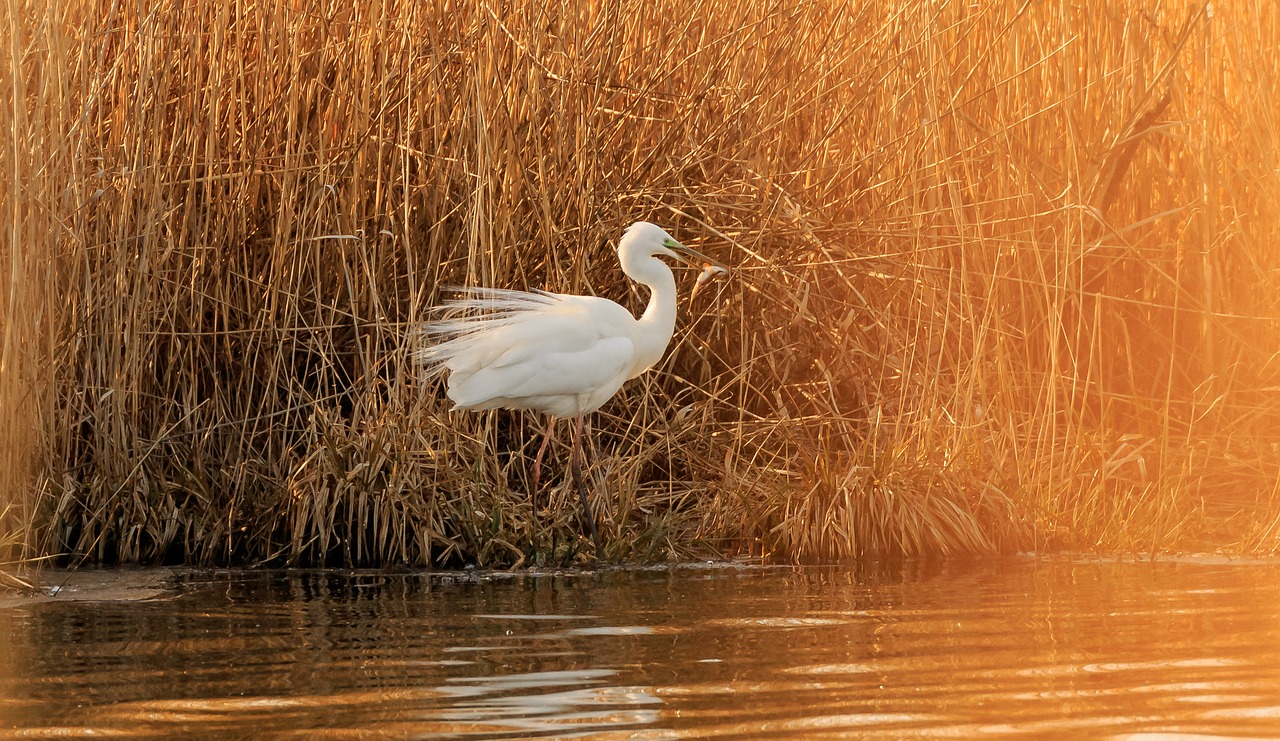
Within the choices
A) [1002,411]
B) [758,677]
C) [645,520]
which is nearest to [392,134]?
[645,520]

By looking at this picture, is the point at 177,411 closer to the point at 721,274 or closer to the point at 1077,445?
the point at 721,274

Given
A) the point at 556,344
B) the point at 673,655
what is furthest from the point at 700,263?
the point at 673,655

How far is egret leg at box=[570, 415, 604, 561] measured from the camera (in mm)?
5594

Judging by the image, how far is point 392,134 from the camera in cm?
592

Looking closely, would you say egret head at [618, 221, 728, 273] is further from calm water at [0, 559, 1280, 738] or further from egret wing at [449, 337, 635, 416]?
calm water at [0, 559, 1280, 738]

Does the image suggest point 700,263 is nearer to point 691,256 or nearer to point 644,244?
point 691,256

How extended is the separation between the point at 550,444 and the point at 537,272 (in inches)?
26.9

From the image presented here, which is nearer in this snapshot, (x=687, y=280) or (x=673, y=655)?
(x=673, y=655)

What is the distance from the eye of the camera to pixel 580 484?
5.82 meters

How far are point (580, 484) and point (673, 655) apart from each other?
2087mm

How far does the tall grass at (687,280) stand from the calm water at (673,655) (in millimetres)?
417

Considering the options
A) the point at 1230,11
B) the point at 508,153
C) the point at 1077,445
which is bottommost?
the point at 1077,445

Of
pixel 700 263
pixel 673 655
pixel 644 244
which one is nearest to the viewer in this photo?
pixel 673 655

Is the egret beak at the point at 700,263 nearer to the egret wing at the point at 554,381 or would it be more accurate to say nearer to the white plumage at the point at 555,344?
the white plumage at the point at 555,344
